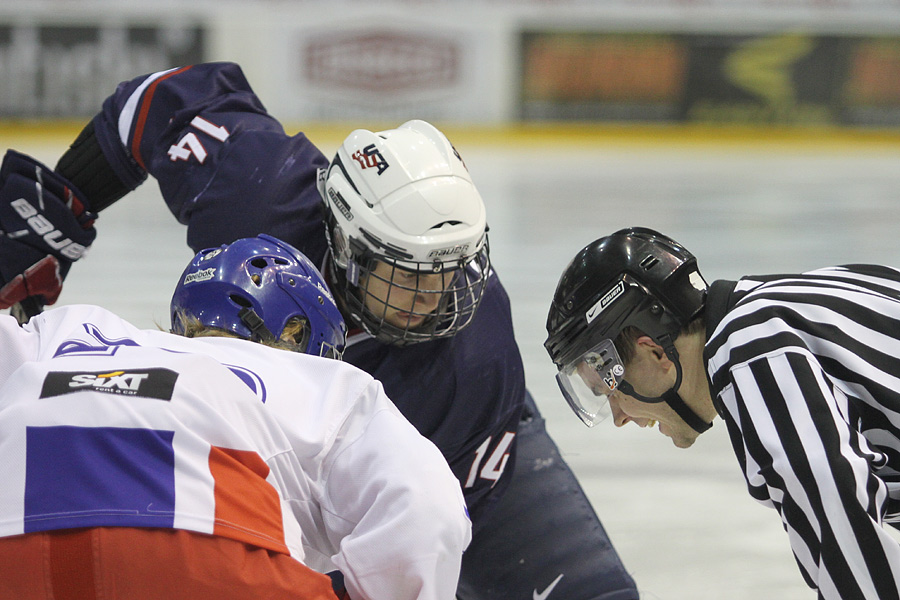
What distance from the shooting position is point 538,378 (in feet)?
14.6

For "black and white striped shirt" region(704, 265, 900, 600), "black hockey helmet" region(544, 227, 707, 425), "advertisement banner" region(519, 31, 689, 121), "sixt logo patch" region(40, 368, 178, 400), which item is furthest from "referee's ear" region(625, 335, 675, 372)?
"advertisement banner" region(519, 31, 689, 121)

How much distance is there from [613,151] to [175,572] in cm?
1201

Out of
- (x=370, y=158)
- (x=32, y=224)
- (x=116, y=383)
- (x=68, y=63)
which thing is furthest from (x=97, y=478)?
(x=68, y=63)

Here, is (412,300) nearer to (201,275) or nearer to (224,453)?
(201,275)

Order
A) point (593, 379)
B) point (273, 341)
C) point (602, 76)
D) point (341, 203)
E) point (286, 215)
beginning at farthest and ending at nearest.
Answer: point (602, 76) → point (286, 215) → point (341, 203) → point (593, 379) → point (273, 341)

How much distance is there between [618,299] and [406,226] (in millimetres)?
654

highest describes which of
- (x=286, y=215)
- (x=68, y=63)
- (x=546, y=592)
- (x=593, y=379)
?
(x=286, y=215)

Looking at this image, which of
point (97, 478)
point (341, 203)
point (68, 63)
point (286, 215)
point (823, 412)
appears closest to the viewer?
point (97, 478)

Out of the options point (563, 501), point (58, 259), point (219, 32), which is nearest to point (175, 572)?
point (563, 501)

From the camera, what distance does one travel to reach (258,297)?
1949 millimetres

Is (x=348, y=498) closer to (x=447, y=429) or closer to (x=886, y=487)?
(x=886, y=487)

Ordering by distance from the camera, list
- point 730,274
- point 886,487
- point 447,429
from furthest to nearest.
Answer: point 730,274 → point 447,429 → point 886,487

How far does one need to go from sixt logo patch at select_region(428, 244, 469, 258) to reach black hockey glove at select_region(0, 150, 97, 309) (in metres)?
1.45

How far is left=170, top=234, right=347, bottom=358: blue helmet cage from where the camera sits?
1929 mm
